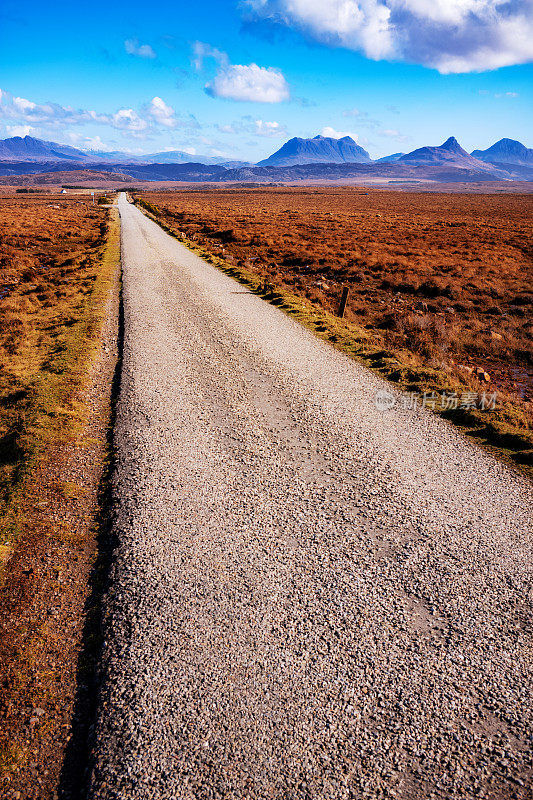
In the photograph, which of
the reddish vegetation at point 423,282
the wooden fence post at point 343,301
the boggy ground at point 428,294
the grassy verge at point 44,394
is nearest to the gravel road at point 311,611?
the grassy verge at point 44,394

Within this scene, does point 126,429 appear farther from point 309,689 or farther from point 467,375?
point 467,375

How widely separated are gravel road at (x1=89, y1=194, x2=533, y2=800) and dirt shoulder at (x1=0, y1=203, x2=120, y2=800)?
1.29 ft

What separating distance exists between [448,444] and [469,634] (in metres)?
4.58

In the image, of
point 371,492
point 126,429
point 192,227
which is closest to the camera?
point 371,492

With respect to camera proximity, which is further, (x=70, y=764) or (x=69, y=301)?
(x=69, y=301)

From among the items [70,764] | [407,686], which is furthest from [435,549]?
[70,764]

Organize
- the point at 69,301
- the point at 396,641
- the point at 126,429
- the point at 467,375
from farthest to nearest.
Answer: the point at 69,301, the point at 467,375, the point at 126,429, the point at 396,641

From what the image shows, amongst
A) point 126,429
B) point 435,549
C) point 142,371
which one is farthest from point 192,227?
point 435,549

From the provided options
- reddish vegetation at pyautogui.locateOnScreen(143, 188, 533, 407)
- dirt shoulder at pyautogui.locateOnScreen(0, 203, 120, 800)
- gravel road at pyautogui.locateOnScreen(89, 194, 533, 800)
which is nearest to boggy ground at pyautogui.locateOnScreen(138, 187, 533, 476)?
reddish vegetation at pyautogui.locateOnScreen(143, 188, 533, 407)

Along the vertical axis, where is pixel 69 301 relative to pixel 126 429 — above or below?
above

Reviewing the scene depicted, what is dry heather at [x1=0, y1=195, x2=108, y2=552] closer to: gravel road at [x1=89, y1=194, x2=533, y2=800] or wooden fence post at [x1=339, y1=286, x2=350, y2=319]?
gravel road at [x1=89, y1=194, x2=533, y2=800]

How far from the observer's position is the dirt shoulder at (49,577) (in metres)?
3.85

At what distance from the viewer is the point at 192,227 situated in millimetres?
51656

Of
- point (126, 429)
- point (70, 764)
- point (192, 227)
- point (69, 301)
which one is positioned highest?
point (192, 227)
